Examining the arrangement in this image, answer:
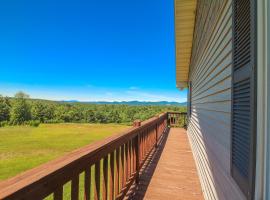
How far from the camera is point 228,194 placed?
1.75m

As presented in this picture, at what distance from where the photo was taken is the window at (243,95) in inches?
38.4

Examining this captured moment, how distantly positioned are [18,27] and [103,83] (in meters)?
31.5

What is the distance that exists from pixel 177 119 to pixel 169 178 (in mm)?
8643

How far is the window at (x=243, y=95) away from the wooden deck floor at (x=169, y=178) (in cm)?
176

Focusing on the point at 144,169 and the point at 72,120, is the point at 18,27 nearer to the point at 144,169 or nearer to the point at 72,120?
the point at 72,120

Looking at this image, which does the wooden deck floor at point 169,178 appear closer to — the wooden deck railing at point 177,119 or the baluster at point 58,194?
the baluster at point 58,194

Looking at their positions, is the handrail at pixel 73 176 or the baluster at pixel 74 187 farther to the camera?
the baluster at pixel 74 187

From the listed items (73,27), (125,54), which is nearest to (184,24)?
(73,27)

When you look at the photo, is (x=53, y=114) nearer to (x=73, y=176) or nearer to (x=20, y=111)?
(x=20, y=111)

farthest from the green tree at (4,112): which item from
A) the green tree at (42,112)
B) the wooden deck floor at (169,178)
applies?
Answer: the wooden deck floor at (169,178)

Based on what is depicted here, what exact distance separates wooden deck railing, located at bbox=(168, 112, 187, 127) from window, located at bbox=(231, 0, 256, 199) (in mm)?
10295

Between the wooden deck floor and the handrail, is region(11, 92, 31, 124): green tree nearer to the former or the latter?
the wooden deck floor

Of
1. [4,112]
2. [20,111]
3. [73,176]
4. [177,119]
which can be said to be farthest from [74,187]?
[4,112]

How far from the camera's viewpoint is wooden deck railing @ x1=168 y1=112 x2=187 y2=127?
1178 cm
